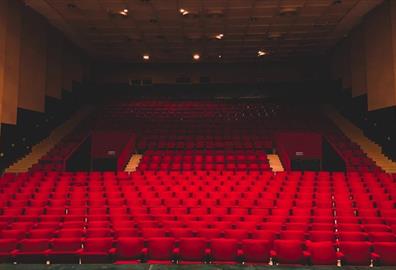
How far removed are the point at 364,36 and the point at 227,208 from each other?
22.0ft

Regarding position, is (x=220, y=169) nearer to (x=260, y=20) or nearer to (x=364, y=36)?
(x=260, y=20)

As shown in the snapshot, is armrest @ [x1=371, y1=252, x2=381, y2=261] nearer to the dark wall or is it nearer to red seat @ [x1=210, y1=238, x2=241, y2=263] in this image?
red seat @ [x1=210, y1=238, x2=241, y2=263]

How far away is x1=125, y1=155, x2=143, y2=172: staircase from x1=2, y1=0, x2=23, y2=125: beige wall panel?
2694 mm

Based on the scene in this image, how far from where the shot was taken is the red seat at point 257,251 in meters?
4.03

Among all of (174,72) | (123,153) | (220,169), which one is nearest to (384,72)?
(220,169)

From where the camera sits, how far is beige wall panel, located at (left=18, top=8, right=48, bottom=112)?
848cm

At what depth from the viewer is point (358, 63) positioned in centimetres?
1026

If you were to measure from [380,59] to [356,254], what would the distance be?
5970 mm

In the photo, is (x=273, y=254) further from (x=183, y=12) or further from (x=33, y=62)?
(x=33, y=62)

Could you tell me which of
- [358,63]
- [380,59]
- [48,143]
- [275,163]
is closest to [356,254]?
[275,163]

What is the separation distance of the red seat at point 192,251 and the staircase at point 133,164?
15.6 ft

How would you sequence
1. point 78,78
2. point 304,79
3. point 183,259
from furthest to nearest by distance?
point 304,79, point 78,78, point 183,259

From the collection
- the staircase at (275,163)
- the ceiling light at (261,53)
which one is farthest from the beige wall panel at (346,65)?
the staircase at (275,163)

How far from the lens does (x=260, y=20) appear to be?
9.20 metres
